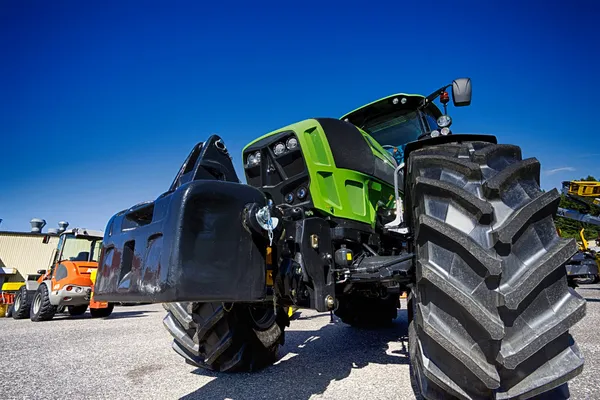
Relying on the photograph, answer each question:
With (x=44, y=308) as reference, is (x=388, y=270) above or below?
above

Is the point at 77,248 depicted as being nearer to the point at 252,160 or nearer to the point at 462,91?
the point at 252,160

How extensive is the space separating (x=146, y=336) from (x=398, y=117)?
528 cm

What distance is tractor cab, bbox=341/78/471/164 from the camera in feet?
12.2

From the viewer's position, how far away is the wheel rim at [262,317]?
3.29 m

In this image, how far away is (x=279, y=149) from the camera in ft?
9.99

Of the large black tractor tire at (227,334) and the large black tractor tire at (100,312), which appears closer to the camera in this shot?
the large black tractor tire at (227,334)

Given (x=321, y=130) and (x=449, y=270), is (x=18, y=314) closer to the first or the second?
(x=321, y=130)

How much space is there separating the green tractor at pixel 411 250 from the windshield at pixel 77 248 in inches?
403

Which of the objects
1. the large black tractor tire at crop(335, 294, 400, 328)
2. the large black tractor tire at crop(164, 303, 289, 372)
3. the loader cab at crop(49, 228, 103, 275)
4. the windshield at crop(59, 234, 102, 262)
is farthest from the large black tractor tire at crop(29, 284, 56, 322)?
the large black tractor tire at crop(164, 303, 289, 372)

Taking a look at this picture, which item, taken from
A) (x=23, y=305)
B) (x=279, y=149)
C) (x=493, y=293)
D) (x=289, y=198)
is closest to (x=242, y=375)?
(x=289, y=198)

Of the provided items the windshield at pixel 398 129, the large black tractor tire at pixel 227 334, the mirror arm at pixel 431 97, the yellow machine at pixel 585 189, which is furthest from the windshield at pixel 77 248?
the yellow machine at pixel 585 189

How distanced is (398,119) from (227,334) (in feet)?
8.58

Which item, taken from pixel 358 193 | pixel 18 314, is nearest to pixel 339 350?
pixel 358 193

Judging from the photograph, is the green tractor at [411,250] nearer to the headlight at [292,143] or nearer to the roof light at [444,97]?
the headlight at [292,143]
